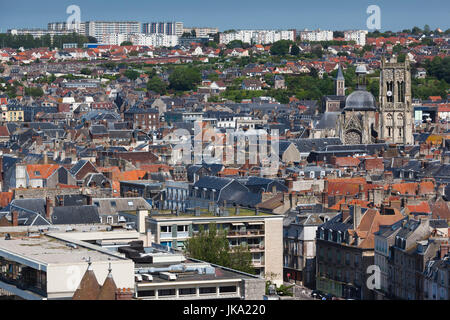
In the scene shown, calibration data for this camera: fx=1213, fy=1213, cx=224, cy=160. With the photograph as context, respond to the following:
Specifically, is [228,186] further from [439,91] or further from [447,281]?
[439,91]

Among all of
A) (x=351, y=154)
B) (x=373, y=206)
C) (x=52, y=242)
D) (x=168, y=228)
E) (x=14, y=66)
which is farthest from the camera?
(x=14, y=66)

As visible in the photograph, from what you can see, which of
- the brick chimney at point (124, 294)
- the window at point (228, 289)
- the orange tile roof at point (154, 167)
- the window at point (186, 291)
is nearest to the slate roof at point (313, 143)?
the orange tile roof at point (154, 167)

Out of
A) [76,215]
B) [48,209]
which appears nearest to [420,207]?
[76,215]

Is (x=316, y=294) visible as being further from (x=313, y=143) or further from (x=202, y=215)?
(x=313, y=143)

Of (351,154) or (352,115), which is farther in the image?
(352,115)

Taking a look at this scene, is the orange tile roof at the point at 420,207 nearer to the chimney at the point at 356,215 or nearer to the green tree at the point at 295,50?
the chimney at the point at 356,215

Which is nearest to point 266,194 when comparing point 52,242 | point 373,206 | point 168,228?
point 373,206
